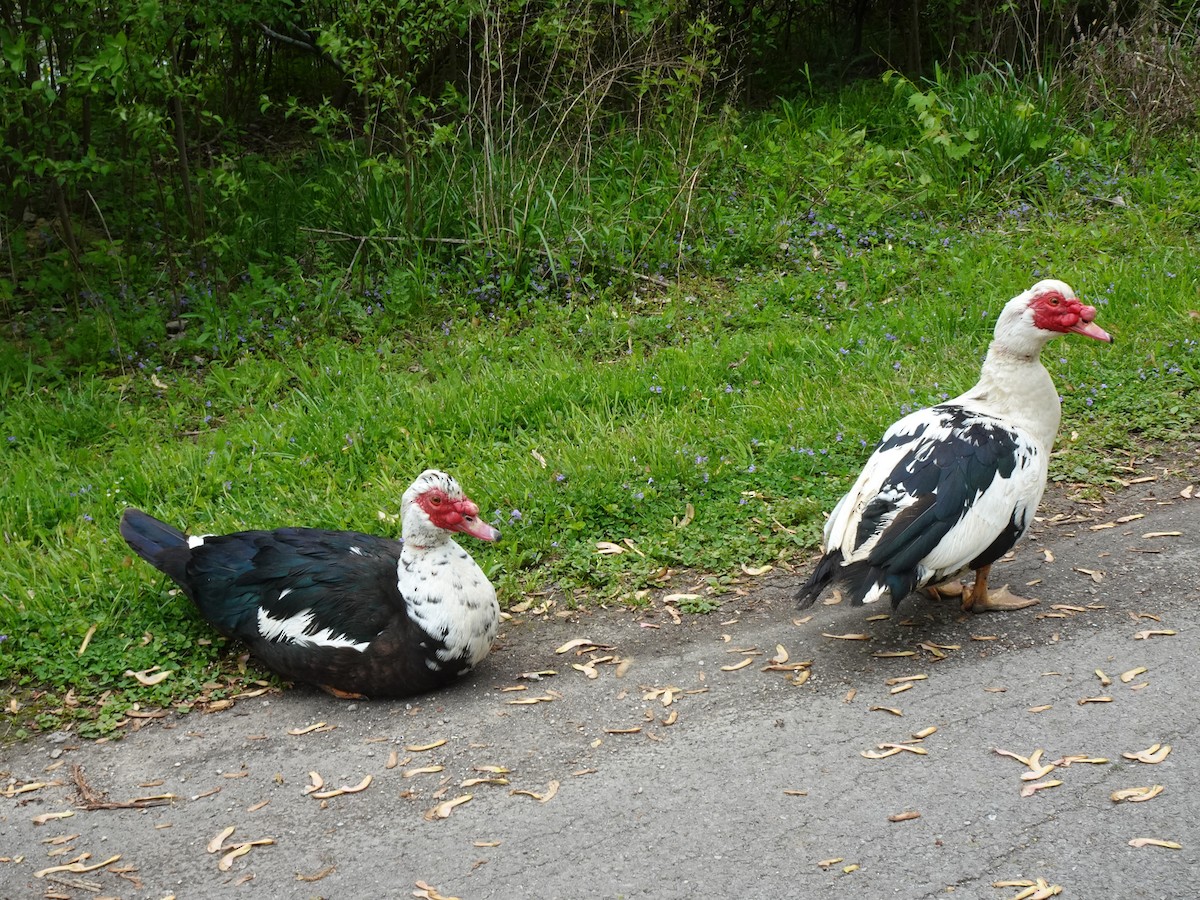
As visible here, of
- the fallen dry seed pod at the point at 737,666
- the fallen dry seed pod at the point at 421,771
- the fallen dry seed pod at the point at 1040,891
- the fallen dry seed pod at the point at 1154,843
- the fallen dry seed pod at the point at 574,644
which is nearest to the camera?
the fallen dry seed pod at the point at 1040,891

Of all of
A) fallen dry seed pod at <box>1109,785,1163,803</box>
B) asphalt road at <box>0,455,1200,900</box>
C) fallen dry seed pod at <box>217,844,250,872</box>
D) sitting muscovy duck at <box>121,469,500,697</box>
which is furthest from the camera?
sitting muscovy duck at <box>121,469,500,697</box>

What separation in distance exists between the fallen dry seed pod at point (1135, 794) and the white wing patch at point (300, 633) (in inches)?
102

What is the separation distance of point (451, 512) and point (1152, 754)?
8.29 feet

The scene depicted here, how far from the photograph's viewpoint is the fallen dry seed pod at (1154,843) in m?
3.20

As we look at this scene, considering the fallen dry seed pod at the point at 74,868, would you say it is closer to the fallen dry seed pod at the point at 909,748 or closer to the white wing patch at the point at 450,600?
the white wing patch at the point at 450,600

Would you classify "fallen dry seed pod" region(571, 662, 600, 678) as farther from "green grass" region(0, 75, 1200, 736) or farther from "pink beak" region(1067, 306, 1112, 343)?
"pink beak" region(1067, 306, 1112, 343)

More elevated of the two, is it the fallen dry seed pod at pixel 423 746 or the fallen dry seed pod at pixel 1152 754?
the fallen dry seed pod at pixel 1152 754

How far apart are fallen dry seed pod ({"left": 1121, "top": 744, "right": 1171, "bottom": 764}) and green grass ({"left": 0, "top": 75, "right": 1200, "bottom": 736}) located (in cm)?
181

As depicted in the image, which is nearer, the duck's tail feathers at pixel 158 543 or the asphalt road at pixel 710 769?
the asphalt road at pixel 710 769

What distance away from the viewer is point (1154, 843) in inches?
127

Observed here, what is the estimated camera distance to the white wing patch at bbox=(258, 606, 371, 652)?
14.1 feet

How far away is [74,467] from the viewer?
625 cm

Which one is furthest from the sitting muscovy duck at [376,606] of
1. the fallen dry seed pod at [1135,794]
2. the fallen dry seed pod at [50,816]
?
the fallen dry seed pod at [1135,794]

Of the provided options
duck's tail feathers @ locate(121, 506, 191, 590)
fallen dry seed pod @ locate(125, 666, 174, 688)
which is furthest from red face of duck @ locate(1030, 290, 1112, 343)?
fallen dry seed pod @ locate(125, 666, 174, 688)
